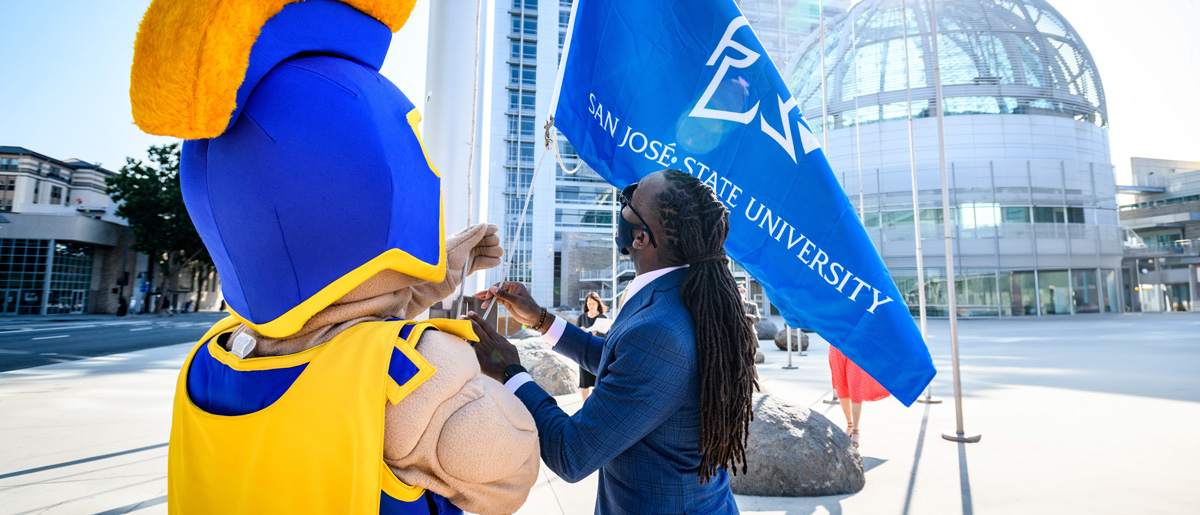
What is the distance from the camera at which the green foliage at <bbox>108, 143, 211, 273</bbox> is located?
1409 inches

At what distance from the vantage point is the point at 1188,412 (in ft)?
20.9

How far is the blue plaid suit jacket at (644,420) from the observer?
4.57 ft

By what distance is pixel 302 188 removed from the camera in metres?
1.00

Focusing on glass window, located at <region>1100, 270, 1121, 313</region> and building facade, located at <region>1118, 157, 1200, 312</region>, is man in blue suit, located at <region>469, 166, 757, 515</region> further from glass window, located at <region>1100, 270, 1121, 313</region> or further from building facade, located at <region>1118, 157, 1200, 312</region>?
building facade, located at <region>1118, 157, 1200, 312</region>

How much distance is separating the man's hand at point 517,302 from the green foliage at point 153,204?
42813 mm

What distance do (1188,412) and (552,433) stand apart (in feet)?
28.4

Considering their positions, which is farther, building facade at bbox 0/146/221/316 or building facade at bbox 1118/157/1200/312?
building facade at bbox 1118/157/1200/312

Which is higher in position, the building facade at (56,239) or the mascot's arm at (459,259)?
the building facade at (56,239)

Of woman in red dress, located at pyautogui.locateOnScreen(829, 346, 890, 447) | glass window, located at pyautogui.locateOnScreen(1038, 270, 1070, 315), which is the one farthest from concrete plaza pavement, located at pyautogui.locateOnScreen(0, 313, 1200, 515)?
glass window, located at pyautogui.locateOnScreen(1038, 270, 1070, 315)

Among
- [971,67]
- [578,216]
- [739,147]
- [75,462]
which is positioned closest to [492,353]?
[739,147]

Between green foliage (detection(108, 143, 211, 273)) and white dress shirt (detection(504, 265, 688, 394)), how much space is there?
141ft

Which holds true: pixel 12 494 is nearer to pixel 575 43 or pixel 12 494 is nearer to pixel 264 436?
pixel 264 436

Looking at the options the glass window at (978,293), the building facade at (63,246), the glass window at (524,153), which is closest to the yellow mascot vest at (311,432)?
the glass window at (978,293)

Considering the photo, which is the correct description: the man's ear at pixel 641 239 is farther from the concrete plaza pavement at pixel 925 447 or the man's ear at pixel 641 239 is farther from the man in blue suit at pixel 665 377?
the concrete plaza pavement at pixel 925 447
